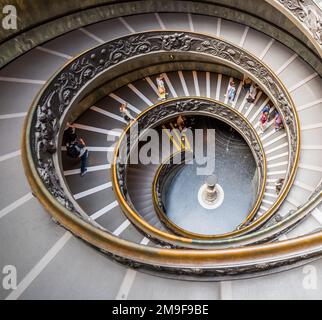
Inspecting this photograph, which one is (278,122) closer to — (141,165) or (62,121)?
(141,165)

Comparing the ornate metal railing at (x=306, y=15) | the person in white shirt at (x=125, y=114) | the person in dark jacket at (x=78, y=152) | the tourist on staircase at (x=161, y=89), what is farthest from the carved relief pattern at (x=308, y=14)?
the person in dark jacket at (x=78, y=152)

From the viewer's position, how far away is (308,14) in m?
6.85

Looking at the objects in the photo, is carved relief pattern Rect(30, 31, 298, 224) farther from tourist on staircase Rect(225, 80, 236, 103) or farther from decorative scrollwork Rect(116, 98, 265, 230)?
tourist on staircase Rect(225, 80, 236, 103)

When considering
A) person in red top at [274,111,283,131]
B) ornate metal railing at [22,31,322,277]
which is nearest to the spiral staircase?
ornate metal railing at [22,31,322,277]

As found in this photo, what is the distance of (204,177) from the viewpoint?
11.4 metres

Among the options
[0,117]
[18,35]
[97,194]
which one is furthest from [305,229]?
[18,35]

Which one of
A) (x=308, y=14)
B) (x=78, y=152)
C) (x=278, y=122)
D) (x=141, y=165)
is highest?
(x=308, y=14)

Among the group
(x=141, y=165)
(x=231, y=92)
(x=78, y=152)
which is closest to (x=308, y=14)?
(x=231, y=92)

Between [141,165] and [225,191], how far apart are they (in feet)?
10.8

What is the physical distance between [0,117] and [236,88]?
7636 millimetres

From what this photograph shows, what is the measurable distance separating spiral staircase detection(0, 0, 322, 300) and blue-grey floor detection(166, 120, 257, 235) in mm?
1238

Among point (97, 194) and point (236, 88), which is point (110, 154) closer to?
point (97, 194)

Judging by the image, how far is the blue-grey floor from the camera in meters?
10.3

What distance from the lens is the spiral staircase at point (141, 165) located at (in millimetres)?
3160
